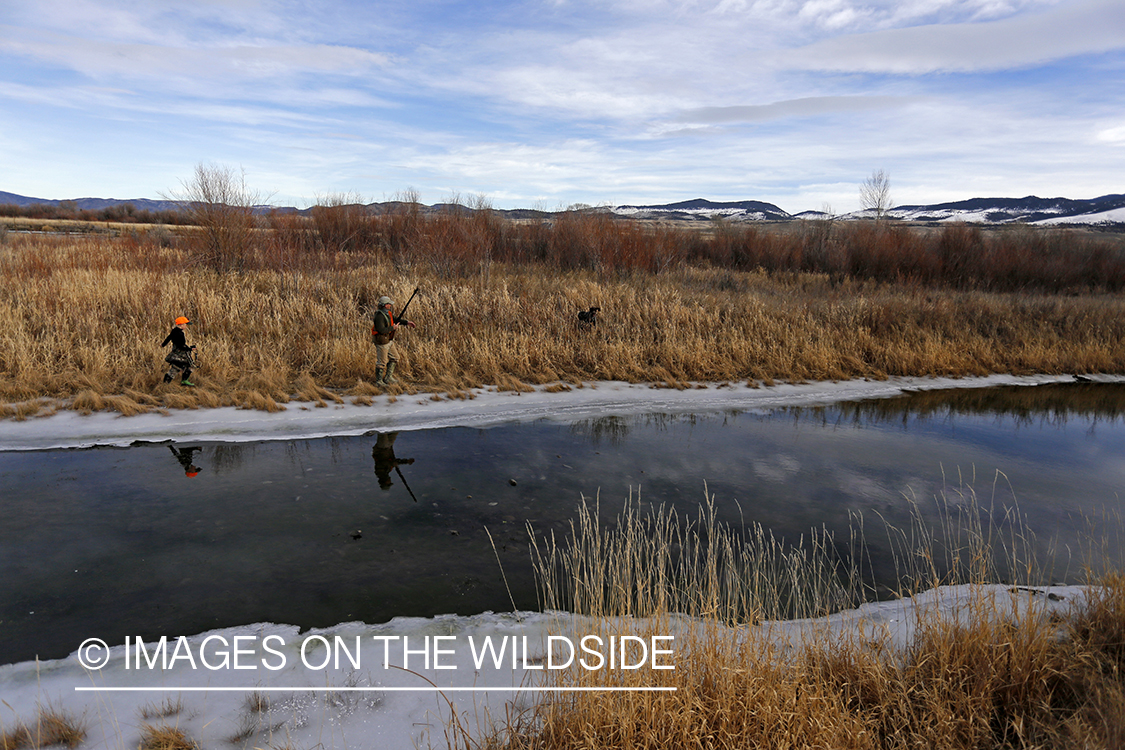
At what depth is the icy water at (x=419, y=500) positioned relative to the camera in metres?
4.32

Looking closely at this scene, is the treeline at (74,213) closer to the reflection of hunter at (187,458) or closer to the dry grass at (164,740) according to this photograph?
the reflection of hunter at (187,458)

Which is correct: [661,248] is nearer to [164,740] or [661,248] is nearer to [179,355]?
[179,355]

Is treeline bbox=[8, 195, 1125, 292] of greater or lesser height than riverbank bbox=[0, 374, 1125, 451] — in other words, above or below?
above

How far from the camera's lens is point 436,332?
12117 millimetres

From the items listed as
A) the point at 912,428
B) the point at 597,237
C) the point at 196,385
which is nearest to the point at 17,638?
the point at 196,385

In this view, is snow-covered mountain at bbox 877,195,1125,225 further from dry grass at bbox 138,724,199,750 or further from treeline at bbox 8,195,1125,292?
dry grass at bbox 138,724,199,750

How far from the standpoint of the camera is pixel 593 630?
342cm

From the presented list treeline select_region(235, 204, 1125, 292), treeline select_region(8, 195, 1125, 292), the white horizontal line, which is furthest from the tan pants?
treeline select_region(8, 195, 1125, 292)

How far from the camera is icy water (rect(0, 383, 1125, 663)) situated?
4.32 metres

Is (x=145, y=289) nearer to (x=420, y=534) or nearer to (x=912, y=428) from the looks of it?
(x=420, y=534)

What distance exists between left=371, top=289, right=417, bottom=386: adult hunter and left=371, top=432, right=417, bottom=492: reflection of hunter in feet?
5.77

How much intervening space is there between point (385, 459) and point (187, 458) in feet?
7.70

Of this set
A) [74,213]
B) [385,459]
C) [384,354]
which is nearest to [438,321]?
[384,354]

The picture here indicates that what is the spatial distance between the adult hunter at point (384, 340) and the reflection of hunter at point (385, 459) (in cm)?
176
